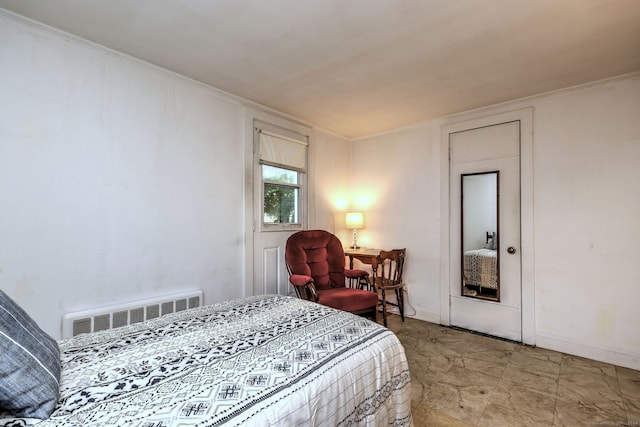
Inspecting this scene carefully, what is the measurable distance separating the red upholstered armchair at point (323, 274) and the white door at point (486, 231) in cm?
123

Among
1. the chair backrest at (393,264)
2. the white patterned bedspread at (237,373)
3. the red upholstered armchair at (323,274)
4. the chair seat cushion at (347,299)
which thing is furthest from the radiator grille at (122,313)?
the chair backrest at (393,264)

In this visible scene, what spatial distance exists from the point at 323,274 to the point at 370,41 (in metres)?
2.28

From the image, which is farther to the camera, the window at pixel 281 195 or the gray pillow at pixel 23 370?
the window at pixel 281 195

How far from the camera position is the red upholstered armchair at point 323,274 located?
2.94 meters

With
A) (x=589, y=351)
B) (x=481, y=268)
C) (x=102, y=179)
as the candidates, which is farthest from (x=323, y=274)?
(x=589, y=351)

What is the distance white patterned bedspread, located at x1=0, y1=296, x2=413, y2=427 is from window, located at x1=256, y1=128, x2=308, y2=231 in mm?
1861

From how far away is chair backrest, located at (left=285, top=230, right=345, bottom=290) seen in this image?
3242mm

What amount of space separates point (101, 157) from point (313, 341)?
2.09m

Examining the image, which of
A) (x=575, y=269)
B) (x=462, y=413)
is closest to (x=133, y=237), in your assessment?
(x=462, y=413)

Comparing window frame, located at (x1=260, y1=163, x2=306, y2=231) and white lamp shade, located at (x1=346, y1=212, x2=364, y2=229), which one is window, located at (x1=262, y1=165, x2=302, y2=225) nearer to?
window frame, located at (x1=260, y1=163, x2=306, y2=231)

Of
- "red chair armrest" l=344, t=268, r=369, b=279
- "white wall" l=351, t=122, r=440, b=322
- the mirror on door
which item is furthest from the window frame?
the mirror on door

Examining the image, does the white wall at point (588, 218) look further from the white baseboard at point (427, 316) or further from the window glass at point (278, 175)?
the window glass at point (278, 175)

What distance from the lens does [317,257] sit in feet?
11.3

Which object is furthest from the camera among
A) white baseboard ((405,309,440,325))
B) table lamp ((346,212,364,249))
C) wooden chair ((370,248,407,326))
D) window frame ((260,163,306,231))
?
table lamp ((346,212,364,249))
